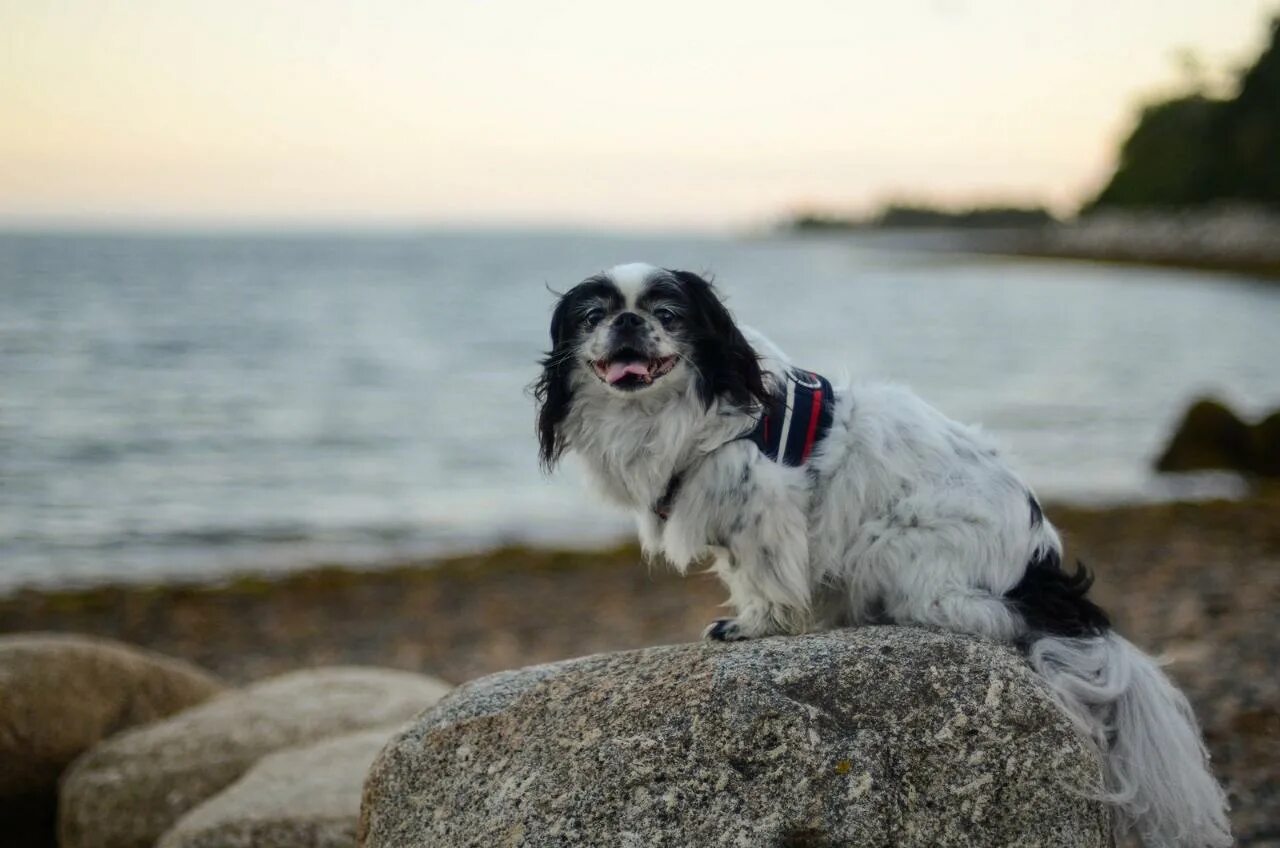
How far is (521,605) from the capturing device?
11.2m

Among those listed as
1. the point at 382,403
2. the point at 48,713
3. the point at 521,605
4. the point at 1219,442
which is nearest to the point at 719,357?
the point at 48,713

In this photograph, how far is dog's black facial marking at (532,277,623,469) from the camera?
13.0 feet

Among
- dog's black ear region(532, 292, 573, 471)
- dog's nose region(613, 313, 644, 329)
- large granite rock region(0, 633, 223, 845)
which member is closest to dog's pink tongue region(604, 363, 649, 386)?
dog's nose region(613, 313, 644, 329)

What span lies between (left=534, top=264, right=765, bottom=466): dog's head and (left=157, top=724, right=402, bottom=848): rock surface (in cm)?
162

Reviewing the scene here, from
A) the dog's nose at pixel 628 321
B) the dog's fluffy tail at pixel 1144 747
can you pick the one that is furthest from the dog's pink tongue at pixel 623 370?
the dog's fluffy tail at pixel 1144 747

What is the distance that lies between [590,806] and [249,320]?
39.9 meters

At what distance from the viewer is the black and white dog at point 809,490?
150 inches

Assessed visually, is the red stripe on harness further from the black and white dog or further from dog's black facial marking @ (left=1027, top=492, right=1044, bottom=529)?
dog's black facial marking @ (left=1027, top=492, right=1044, bottom=529)

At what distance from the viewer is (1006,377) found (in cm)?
2662

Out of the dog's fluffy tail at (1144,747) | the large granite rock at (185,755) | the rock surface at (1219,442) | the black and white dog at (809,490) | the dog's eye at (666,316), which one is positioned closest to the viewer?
the dog's fluffy tail at (1144,747)

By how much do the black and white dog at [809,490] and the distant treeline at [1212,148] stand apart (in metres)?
72.2

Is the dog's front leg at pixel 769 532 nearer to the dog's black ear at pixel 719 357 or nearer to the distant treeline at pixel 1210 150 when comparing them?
the dog's black ear at pixel 719 357

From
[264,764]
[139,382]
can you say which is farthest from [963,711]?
[139,382]

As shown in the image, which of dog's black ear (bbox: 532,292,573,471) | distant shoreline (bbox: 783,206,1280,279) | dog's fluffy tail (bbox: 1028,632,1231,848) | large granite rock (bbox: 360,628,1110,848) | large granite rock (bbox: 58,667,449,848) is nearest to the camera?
large granite rock (bbox: 360,628,1110,848)
